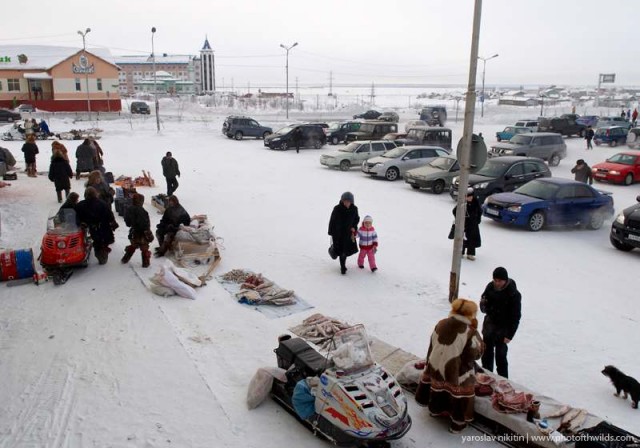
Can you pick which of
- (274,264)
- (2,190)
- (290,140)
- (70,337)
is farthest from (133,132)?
(70,337)

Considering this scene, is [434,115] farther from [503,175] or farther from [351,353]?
[351,353]

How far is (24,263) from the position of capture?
9.59m

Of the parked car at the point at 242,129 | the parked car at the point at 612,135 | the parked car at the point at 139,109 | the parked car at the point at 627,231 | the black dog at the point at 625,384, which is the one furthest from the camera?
the parked car at the point at 139,109

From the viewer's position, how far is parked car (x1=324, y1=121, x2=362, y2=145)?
35.3 m

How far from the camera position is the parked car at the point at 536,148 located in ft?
87.6

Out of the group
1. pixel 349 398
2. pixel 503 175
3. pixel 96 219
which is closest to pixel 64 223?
pixel 96 219

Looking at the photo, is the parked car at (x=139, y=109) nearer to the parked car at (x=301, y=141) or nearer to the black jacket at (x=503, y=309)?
the parked car at (x=301, y=141)

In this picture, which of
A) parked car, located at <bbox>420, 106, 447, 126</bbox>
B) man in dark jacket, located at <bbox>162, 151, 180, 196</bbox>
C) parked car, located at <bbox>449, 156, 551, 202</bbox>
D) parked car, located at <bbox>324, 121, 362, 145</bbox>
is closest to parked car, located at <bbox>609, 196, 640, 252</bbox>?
parked car, located at <bbox>449, 156, 551, 202</bbox>

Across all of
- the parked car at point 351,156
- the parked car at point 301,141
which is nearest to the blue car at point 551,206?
the parked car at point 351,156

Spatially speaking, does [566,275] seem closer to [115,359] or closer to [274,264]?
[274,264]

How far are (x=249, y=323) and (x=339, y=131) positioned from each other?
94.0 ft

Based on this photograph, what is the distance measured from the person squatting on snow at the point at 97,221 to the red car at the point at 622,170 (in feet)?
66.1

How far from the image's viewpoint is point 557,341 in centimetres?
781

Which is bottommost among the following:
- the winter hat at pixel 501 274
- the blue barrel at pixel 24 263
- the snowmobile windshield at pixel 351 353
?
the blue barrel at pixel 24 263
